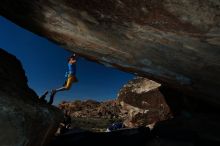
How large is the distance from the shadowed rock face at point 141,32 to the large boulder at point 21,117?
7.81 feet

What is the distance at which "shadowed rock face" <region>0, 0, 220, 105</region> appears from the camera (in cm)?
777

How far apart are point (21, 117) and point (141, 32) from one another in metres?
3.94

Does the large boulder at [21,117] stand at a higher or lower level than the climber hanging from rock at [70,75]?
lower

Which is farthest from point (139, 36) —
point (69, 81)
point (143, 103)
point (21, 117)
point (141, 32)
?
point (143, 103)

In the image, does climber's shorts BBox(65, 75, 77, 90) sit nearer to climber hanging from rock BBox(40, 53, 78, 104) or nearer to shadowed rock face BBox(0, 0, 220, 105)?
climber hanging from rock BBox(40, 53, 78, 104)

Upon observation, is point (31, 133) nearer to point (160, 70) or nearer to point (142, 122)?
point (160, 70)

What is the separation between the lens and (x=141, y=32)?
30.7 feet

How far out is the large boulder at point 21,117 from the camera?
28.9 ft

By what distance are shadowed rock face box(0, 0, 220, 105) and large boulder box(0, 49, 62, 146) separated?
2381 millimetres

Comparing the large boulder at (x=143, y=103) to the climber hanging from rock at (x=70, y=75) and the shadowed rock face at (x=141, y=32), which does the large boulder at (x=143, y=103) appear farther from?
the shadowed rock face at (x=141, y=32)

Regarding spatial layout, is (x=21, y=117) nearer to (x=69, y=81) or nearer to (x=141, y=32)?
(x=141, y=32)

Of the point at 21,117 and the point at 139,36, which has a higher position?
the point at 139,36

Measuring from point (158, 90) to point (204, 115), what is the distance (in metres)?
4.28

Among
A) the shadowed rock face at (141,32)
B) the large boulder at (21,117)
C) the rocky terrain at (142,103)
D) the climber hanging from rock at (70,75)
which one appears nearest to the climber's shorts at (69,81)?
the climber hanging from rock at (70,75)
